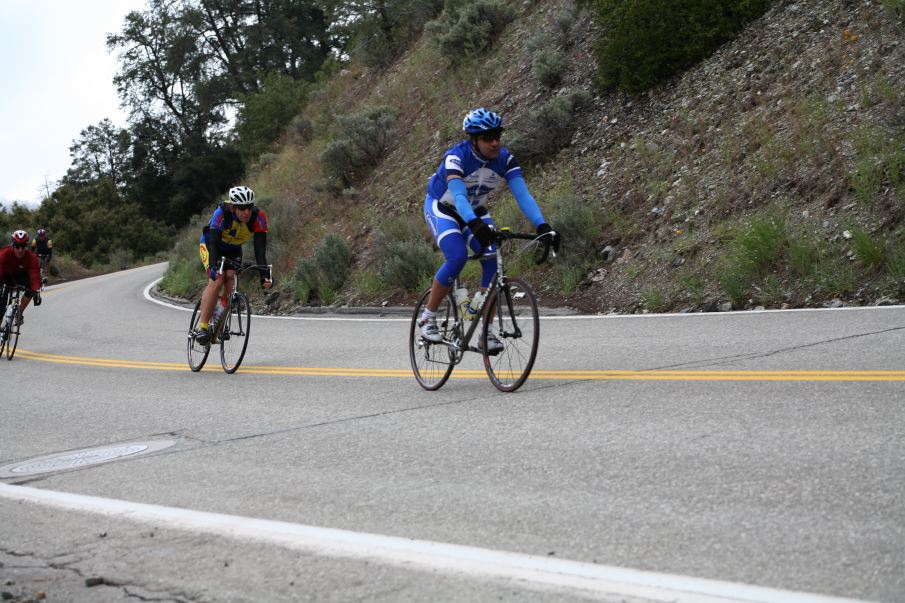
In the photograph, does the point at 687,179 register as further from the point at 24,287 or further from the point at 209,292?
the point at 24,287

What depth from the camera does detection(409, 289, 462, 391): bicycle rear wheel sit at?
8.55 meters

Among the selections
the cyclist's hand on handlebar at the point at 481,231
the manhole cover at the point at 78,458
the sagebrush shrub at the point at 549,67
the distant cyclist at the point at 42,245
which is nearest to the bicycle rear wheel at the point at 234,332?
the manhole cover at the point at 78,458

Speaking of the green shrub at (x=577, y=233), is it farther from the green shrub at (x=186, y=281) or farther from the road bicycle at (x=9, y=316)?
the green shrub at (x=186, y=281)

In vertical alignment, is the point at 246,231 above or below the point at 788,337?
above

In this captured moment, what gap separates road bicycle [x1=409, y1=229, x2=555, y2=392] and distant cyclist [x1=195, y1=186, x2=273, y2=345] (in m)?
3.54

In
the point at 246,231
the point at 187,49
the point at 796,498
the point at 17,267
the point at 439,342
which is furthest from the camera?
the point at 187,49

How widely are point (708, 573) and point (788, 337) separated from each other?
603cm

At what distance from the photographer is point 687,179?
15906 mm

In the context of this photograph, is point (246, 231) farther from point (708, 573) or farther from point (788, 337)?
point (708, 573)

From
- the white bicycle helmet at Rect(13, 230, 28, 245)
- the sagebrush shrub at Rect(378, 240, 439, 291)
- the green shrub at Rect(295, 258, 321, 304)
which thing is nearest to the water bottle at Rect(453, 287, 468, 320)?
the sagebrush shrub at Rect(378, 240, 439, 291)

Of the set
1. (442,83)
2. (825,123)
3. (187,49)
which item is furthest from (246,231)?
(187,49)

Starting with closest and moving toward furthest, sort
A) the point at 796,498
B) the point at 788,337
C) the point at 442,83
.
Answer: the point at 796,498 < the point at 788,337 < the point at 442,83

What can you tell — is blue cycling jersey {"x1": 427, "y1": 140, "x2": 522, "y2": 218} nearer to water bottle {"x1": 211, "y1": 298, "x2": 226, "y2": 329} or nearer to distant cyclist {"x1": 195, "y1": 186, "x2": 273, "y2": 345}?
distant cyclist {"x1": 195, "y1": 186, "x2": 273, "y2": 345}

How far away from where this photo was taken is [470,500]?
5055 millimetres
